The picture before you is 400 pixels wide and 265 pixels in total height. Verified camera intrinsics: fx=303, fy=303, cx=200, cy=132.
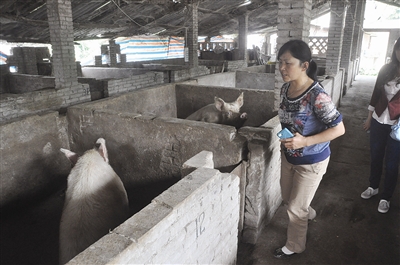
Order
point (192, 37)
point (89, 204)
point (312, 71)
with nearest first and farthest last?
1. point (312, 71)
2. point (89, 204)
3. point (192, 37)

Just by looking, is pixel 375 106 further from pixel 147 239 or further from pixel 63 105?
pixel 63 105

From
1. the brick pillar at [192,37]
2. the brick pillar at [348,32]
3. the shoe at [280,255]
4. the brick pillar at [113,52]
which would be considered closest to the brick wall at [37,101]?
the shoe at [280,255]

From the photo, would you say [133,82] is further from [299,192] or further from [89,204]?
[299,192]

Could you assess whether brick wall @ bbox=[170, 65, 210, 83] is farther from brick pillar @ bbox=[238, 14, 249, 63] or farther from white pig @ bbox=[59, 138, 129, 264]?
brick pillar @ bbox=[238, 14, 249, 63]

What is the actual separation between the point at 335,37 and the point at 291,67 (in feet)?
25.4

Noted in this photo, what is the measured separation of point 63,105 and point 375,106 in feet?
16.7

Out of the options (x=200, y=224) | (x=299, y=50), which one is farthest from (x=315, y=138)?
(x=200, y=224)

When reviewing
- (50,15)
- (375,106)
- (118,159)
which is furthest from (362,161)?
(50,15)

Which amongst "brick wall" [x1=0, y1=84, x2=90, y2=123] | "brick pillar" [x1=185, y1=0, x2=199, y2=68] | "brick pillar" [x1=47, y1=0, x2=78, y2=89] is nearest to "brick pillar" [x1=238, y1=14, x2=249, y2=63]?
"brick pillar" [x1=185, y1=0, x2=199, y2=68]

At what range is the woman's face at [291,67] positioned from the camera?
8.32 ft

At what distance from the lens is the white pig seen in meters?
2.50

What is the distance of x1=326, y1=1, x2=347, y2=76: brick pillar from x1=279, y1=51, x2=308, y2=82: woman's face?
7285 millimetres

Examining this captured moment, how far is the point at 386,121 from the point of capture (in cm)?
364

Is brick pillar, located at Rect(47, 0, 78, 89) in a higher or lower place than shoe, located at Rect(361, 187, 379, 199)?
higher
